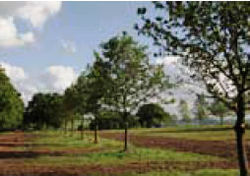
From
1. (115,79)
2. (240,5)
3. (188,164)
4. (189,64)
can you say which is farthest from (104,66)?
(240,5)

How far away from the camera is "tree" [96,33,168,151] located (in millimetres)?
38094

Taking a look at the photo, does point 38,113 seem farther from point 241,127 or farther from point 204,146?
point 241,127

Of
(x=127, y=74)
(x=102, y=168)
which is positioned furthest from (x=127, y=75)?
(x=102, y=168)

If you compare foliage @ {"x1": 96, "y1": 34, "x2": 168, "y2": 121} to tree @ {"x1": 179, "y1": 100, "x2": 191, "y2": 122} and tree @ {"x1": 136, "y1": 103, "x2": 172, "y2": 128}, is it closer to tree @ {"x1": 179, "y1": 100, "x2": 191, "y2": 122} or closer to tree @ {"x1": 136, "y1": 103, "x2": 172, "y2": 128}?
tree @ {"x1": 136, "y1": 103, "x2": 172, "y2": 128}

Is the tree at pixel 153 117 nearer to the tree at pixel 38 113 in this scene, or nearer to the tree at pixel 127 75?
the tree at pixel 38 113

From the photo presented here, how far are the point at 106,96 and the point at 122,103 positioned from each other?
1.52 m

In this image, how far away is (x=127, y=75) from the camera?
125 ft


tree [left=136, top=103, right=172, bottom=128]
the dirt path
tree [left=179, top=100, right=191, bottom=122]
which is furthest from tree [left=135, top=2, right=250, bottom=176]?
tree [left=179, top=100, right=191, bottom=122]

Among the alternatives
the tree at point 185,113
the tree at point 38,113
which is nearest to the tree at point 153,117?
the tree at point 185,113

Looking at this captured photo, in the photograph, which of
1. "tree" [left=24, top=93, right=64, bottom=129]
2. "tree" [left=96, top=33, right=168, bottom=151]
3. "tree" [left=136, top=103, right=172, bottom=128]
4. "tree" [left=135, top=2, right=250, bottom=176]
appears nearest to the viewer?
"tree" [left=135, top=2, right=250, bottom=176]

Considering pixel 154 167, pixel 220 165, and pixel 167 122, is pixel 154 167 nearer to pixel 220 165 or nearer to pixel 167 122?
pixel 220 165

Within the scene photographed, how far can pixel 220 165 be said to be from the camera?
2856cm

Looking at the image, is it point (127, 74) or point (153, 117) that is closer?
point (127, 74)

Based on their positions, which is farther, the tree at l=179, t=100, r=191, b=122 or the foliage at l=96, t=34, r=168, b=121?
the tree at l=179, t=100, r=191, b=122
